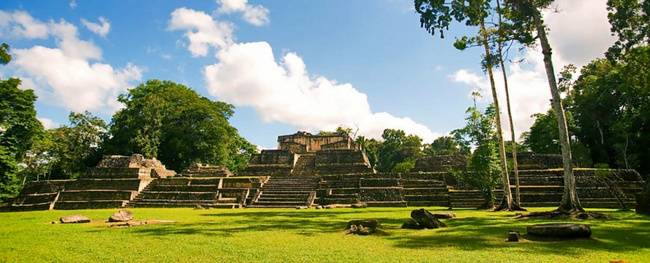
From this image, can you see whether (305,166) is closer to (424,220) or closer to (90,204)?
(90,204)

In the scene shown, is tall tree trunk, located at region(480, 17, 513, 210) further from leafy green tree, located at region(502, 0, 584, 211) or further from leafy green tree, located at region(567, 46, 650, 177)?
leafy green tree, located at region(567, 46, 650, 177)

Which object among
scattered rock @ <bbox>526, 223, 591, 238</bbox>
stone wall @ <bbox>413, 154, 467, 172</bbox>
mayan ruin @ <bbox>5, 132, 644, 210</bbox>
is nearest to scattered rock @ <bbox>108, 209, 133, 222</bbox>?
mayan ruin @ <bbox>5, 132, 644, 210</bbox>

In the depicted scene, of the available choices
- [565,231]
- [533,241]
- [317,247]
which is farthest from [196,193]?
[565,231]

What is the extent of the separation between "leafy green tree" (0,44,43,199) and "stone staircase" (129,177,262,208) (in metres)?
6.34

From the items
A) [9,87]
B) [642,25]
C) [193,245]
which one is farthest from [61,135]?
[642,25]

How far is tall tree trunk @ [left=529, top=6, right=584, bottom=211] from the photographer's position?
397 inches

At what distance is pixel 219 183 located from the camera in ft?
67.5

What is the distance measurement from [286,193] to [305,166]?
899cm

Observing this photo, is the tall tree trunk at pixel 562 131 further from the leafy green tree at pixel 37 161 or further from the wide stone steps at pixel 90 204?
the leafy green tree at pixel 37 161

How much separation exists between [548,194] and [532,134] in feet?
75.4

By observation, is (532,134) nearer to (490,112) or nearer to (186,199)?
(490,112)

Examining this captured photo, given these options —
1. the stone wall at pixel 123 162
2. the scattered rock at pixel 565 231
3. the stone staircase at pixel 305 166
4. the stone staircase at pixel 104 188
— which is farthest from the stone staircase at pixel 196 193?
→ the scattered rock at pixel 565 231

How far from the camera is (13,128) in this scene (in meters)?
20.0

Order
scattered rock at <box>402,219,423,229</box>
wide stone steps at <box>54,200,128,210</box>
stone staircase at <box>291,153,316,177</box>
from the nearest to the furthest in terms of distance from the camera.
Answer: scattered rock at <box>402,219,423,229</box> → wide stone steps at <box>54,200,128,210</box> → stone staircase at <box>291,153,316,177</box>
